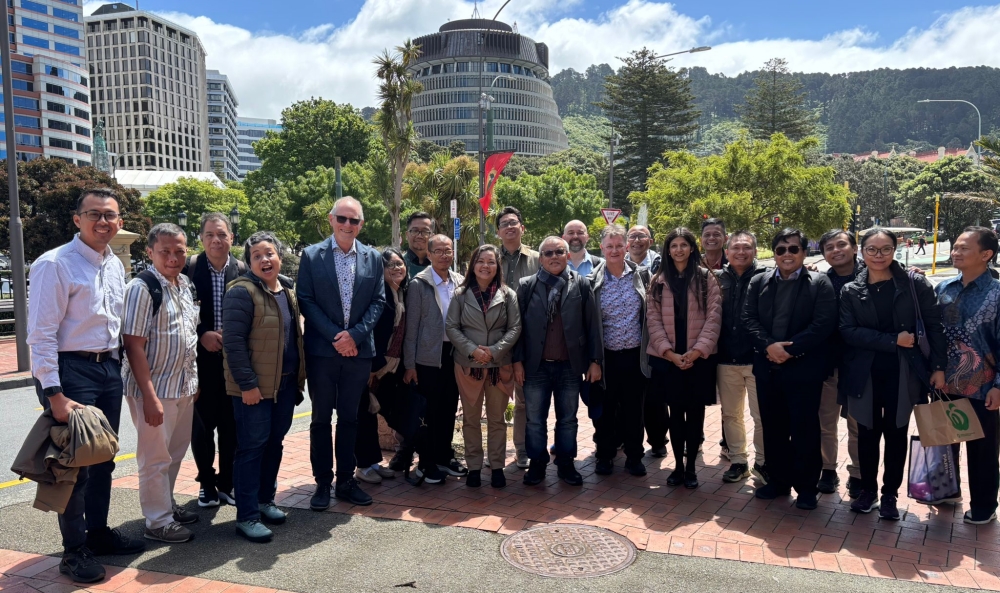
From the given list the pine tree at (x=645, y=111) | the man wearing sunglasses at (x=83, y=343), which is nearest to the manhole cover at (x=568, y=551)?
the man wearing sunglasses at (x=83, y=343)

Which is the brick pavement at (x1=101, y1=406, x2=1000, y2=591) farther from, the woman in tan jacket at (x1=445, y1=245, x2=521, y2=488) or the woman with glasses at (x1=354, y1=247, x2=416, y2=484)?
the woman in tan jacket at (x1=445, y1=245, x2=521, y2=488)

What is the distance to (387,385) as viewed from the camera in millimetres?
5574

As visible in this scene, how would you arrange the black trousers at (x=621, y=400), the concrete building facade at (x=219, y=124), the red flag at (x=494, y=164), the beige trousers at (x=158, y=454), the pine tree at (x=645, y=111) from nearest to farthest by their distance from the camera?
the beige trousers at (x=158, y=454) → the black trousers at (x=621, y=400) → the red flag at (x=494, y=164) → the pine tree at (x=645, y=111) → the concrete building facade at (x=219, y=124)

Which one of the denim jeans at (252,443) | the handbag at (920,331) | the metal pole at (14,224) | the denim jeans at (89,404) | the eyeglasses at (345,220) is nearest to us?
the denim jeans at (89,404)

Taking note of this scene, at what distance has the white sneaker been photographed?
5426mm

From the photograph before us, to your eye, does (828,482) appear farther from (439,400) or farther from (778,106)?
(778,106)

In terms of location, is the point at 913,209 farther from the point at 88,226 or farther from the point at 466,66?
the point at 466,66

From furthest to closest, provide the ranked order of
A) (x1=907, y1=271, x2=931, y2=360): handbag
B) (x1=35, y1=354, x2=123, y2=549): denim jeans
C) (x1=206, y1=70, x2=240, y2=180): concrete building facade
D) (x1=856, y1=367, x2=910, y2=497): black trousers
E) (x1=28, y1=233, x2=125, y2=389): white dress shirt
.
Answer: (x1=206, y1=70, x2=240, y2=180): concrete building facade
(x1=856, y1=367, x2=910, y2=497): black trousers
(x1=907, y1=271, x2=931, y2=360): handbag
(x1=35, y1=354, x2=123, y2=549): denim jeans
(x1=28, y1=233, x2=125, y2=389): white dress shirt

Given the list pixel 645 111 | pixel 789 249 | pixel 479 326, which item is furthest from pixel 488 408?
pixel 645 111

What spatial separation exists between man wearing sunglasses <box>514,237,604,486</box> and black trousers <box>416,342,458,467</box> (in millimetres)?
562

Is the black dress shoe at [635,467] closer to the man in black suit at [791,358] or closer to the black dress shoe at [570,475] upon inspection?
the black dress shoe at [570,475]

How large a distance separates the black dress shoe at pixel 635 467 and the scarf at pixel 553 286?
1.43 m

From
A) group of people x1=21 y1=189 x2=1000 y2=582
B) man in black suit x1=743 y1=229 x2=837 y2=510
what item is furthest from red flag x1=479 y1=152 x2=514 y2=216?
man in black suit x1=743 y1=229 x2=837 y2=510

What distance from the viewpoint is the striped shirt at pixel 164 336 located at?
157 inches
